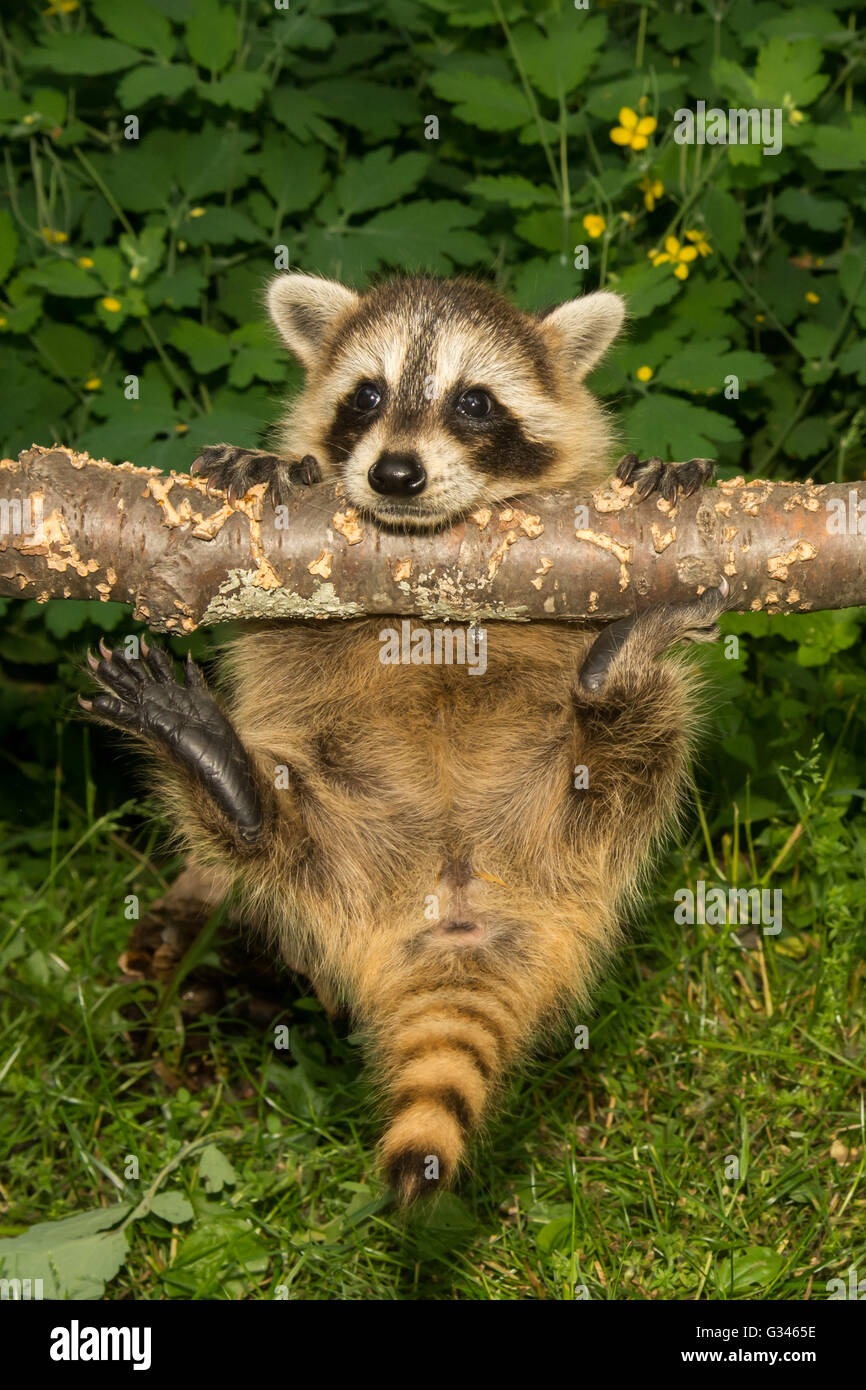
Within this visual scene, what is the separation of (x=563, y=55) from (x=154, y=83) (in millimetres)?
1562

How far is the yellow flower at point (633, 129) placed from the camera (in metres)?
5.25

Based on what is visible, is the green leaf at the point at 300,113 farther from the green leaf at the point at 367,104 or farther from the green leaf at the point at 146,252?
the green leaf at the point at 146,252

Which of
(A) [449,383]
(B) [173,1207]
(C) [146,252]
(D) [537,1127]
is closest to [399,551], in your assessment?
(A) [449,383]

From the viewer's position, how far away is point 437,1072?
11.8 ft

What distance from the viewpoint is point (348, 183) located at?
539cm

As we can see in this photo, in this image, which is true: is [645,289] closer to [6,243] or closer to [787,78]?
[787,78]

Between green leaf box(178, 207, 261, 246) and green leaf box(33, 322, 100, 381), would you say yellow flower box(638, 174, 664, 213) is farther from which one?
green leaf box(33, 322, 100, 381)

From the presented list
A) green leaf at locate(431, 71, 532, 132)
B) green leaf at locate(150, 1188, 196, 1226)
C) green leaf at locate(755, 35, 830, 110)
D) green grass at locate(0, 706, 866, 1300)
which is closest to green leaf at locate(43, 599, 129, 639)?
green grass at locate(0, 706, 866, 1300)

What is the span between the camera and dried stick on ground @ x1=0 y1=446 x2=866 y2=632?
357 centimetres

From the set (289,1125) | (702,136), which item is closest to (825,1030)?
(289,1125)

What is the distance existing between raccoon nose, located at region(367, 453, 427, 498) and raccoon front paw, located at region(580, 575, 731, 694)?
70 cm

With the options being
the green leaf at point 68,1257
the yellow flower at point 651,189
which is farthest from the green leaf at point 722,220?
the green leaf at point 68,1257

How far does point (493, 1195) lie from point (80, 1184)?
1.34m

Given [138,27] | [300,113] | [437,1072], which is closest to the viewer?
[437,1072]
